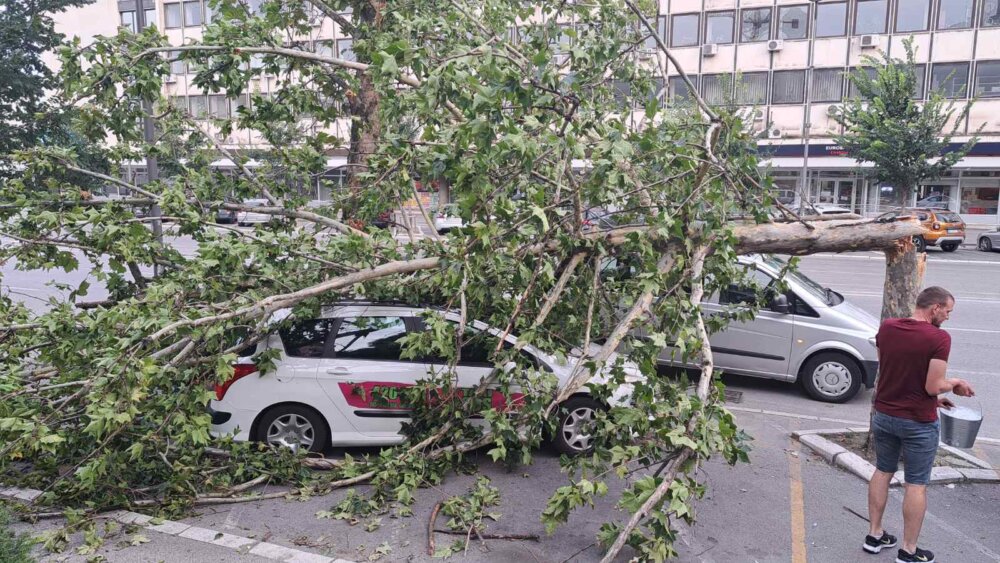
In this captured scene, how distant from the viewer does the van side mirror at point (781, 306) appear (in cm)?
903

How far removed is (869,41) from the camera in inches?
1316

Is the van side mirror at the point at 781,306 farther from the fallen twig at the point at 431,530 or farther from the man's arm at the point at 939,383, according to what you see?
the fallen twig at the point at 431,530

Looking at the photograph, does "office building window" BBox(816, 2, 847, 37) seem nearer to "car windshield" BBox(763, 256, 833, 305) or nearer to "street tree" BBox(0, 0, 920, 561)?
"car windshield" BBox(763, 256, 833, 305)

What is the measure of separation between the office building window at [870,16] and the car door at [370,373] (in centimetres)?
3451

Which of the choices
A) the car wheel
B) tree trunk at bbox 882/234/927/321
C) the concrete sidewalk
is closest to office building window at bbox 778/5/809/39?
tree trunk at bbox 882/234/927/321

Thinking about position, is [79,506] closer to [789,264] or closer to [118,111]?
[118,111]

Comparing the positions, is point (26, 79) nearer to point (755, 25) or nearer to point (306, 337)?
point (306, 337)

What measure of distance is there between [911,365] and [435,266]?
3.66 metres

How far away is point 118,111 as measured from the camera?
7.16 meters

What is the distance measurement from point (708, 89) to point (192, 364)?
33.9 meters

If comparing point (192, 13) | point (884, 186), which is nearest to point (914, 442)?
point (884, 186)

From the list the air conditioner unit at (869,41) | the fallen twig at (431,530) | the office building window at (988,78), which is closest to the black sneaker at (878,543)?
the fallen twig at (431,530)

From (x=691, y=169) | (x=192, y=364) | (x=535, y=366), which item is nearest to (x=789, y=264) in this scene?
(x=691, y=169)

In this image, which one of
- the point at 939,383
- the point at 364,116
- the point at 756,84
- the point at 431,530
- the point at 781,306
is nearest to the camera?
the point at 939,383
